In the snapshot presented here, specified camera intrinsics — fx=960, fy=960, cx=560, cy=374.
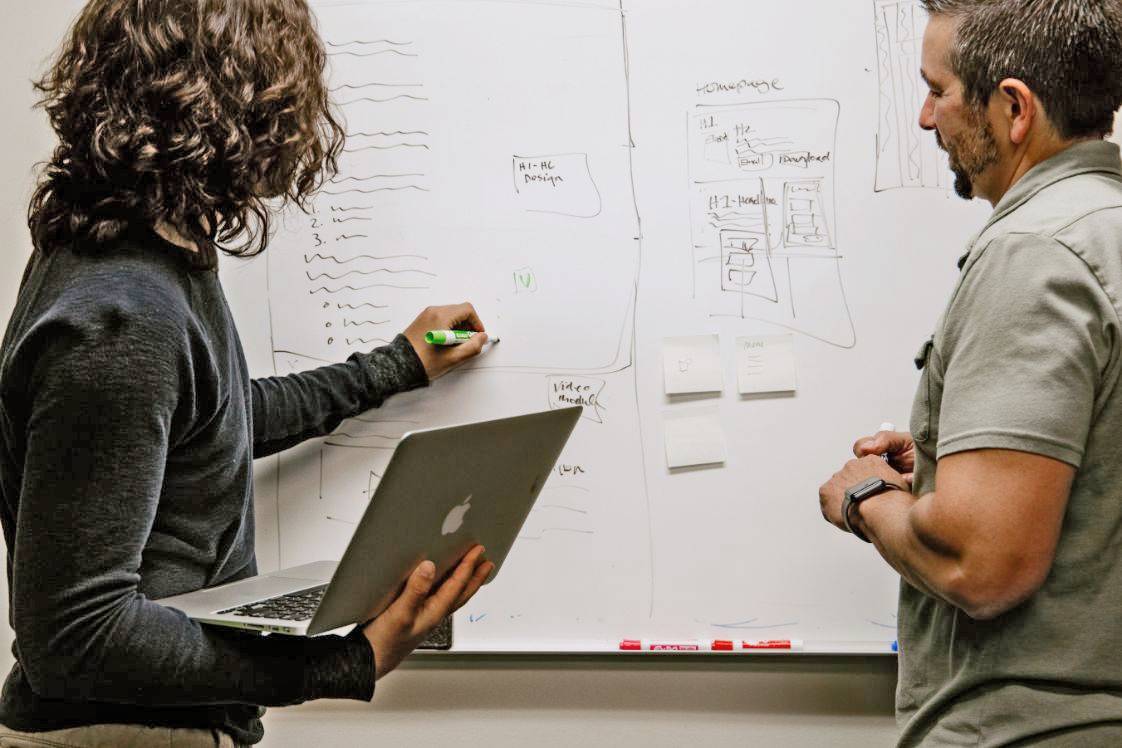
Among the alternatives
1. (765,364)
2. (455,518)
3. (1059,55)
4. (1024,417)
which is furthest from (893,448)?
(455,518)

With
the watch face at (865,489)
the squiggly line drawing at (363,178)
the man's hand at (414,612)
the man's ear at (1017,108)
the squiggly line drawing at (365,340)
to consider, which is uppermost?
the squiggly line drawing at (363,178)

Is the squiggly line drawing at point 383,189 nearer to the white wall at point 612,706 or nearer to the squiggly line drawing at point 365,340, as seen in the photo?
the squiggly line drawing at point 365,340

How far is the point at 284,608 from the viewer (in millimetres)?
983

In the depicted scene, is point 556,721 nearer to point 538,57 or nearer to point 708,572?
point 708,572

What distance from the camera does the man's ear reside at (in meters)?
1.01

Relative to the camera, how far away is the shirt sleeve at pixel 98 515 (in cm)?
83

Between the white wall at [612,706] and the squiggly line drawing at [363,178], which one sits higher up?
the squiggly line drawing at [363,178]

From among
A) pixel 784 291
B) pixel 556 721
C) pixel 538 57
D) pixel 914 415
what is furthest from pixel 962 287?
pixel 556 721

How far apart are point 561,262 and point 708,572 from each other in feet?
1.84

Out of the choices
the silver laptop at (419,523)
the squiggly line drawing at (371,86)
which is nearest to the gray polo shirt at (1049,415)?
the silver laptop at (419,523)

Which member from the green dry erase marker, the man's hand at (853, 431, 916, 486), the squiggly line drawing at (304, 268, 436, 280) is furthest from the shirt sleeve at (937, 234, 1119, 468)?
the squiggly line drawing at (304, 268, 436, 280)

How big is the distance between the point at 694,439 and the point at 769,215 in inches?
15.0

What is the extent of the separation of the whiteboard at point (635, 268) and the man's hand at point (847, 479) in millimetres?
350

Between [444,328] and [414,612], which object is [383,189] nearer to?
[444,328]
